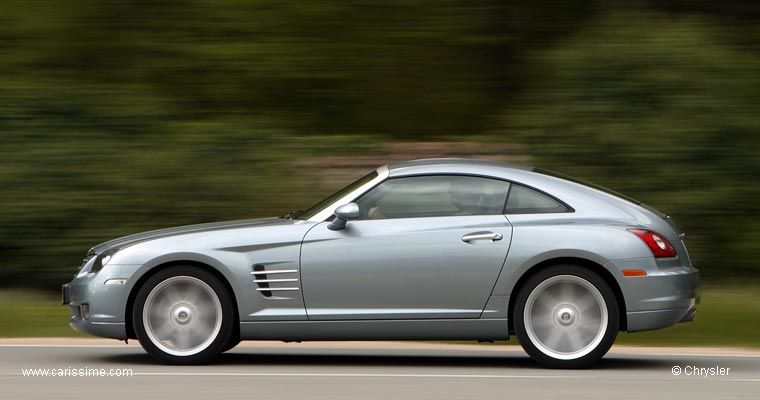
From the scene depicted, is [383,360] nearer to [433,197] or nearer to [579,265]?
[433,197]

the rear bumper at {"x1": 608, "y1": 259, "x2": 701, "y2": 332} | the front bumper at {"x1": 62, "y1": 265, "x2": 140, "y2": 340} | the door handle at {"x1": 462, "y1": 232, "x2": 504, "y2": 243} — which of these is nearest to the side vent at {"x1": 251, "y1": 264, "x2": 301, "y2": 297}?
the front bumper at {"x1": 62, "y1": 265, "x2": 140, "y2": 340}

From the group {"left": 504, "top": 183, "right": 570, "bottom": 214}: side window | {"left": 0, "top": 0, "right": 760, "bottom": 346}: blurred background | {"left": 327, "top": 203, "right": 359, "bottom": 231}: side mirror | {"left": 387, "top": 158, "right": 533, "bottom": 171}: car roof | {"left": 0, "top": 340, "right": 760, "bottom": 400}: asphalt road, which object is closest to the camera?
{"left": 0, "top": 340, "right": 760, "bottom": 400}: asphalt road

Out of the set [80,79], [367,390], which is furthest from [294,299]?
[80,79]

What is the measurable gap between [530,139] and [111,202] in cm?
469

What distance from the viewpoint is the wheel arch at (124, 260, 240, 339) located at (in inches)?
310

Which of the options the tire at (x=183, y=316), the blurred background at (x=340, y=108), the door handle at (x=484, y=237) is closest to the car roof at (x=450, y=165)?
the door handle at (x=484, y=237)

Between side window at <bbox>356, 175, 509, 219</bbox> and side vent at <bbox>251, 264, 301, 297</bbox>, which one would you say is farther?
side window at <bbox>356, 175, 509, 219</bbox>

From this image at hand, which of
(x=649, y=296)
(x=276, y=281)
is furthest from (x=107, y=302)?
(x=649, y=296)

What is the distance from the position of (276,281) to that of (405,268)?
0.86 meters

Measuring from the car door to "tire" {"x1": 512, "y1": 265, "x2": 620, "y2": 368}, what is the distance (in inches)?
12.1

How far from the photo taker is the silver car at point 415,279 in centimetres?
776

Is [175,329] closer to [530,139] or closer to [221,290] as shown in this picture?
[221,290]

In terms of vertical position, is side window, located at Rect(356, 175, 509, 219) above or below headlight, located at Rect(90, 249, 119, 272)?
above

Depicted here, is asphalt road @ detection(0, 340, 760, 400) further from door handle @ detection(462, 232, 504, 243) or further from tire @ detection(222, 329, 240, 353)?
door handle @ detection(462, 232, 504, 243)
